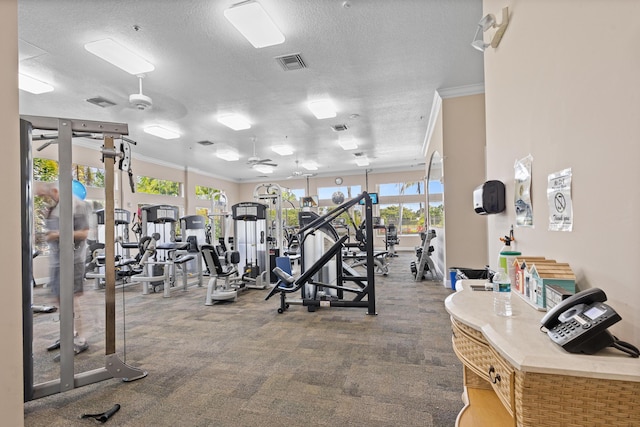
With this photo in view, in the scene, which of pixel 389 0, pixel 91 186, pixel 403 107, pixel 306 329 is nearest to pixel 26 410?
pixel 306 329

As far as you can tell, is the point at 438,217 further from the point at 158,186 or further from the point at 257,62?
the point at 158,186

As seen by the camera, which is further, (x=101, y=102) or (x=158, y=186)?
(x=158, y=186)

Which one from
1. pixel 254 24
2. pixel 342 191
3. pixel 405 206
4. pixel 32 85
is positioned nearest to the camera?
pixel 254 24

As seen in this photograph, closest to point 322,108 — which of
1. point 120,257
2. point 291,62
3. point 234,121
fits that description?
point 291,62

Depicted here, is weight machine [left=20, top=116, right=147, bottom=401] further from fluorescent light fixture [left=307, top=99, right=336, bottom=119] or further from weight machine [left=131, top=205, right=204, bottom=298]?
fluorescent light fixture [left=307, top=99, right=336, bottom=119]

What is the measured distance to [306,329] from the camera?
3.61m

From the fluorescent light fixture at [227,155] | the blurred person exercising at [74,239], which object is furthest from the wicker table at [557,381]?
the fluorescent light fixture at [227,155]

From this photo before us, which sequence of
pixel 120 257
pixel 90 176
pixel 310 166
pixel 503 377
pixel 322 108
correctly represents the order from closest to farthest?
pixel 503 377
pixel 322 108
pixel 120 257
pixel 90 176
pixel 310 166

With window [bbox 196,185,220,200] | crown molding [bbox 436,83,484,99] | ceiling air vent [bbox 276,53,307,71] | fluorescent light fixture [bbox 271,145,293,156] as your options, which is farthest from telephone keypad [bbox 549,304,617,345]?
window [bbox 196,185,220,200]

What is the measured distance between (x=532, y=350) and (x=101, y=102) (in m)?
6.52

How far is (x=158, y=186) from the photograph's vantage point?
34.3ft

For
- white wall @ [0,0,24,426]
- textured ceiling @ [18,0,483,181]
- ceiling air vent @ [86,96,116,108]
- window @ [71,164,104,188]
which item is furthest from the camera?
window @ [71,164,104,188]

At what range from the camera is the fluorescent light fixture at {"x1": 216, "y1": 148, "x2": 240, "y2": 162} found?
9045 millimetres

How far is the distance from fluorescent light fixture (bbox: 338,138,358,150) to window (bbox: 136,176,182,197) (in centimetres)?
632
